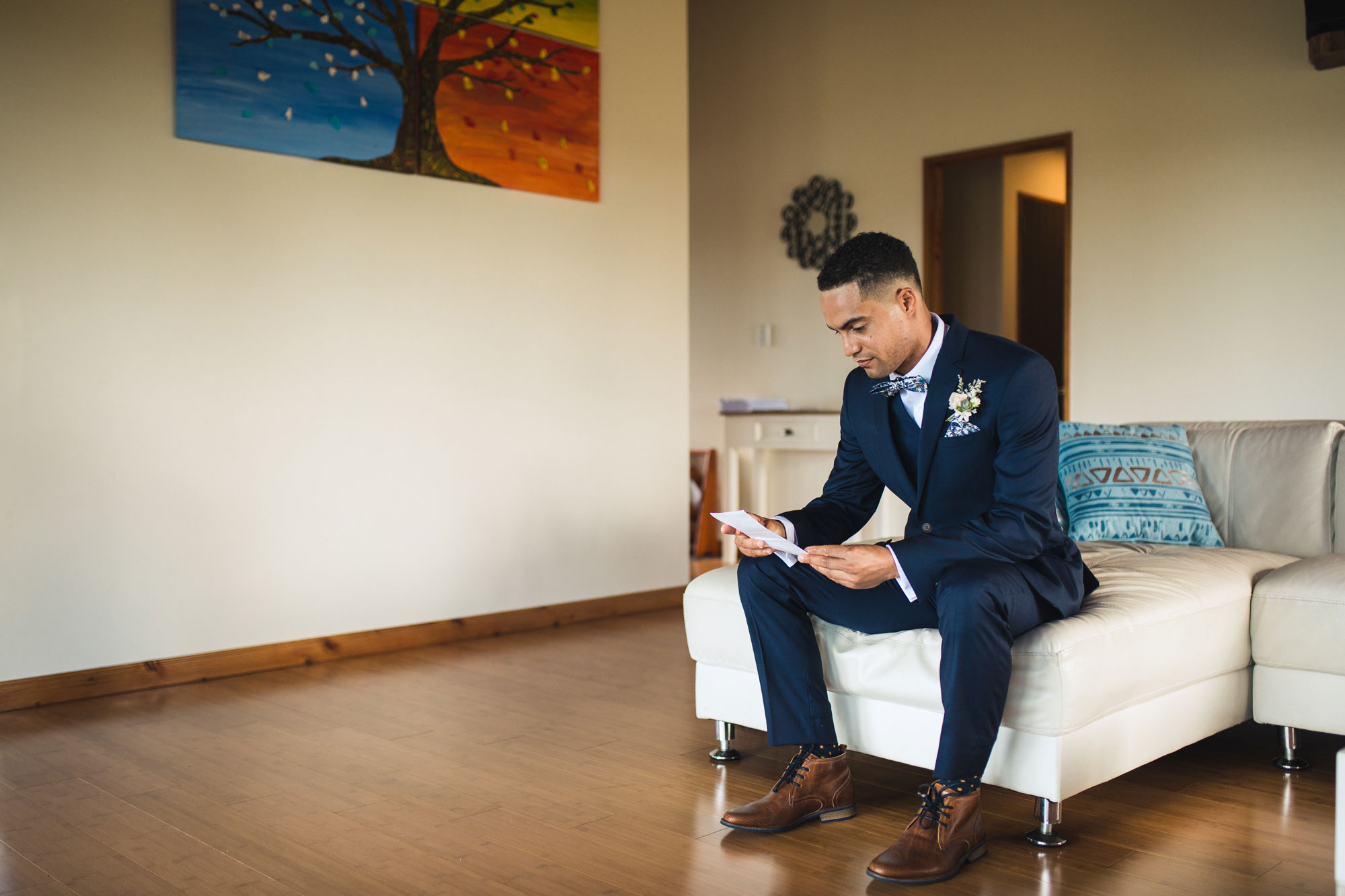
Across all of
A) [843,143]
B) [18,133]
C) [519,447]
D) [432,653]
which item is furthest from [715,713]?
[843,143]

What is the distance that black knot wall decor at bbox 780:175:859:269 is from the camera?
6.16 meters

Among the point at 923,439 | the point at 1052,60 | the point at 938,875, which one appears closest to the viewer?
the point at 938,875

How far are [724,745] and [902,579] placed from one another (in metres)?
0.76

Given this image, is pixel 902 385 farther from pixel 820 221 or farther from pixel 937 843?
pixel 820 221

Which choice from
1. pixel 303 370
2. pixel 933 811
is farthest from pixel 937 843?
pixel 303 370

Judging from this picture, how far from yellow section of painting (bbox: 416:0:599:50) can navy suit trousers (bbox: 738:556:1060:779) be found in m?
2.76

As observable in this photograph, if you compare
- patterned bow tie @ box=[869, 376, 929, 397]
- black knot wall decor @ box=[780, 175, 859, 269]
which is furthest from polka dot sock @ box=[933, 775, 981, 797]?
black knot wall decor @ box=[780, 175, 859, 269]

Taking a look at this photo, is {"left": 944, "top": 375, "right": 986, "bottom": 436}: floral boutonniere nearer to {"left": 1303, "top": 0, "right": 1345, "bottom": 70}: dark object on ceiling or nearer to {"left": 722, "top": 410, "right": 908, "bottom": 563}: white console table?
{"left": 1303, "top": 0, "right": 1345, "bottom": 70}: dark object on ceiling

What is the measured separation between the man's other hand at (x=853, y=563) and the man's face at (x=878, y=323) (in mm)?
393

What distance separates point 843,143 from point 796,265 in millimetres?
728

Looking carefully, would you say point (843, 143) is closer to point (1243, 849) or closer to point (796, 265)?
point (796, 265)

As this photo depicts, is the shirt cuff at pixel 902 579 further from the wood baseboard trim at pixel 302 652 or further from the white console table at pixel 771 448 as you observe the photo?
the white console table at pixel 771 448

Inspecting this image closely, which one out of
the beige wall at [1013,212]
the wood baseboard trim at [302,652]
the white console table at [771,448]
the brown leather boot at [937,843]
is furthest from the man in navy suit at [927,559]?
the beige wall at [1013,212]

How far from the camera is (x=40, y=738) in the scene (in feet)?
9.39
